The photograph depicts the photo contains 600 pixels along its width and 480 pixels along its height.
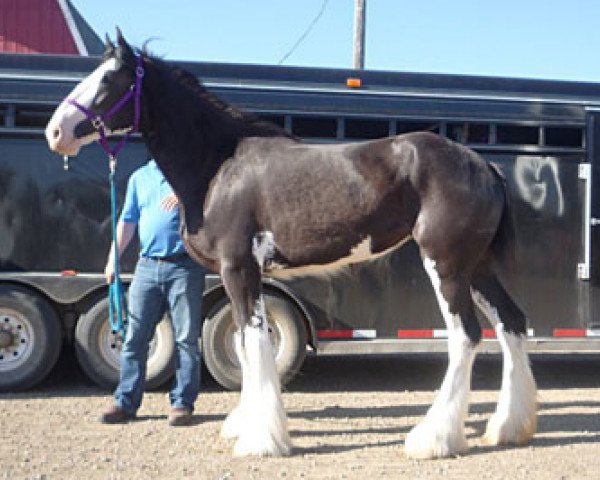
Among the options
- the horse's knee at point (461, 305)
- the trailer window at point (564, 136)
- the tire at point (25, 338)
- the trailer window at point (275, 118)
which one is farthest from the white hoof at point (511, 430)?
the tire at point (25, 338)

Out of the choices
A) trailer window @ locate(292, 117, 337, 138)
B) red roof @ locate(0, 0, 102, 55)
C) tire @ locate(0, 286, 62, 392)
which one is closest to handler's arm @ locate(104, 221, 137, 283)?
tire @ locate(0, 286, 62, 392)

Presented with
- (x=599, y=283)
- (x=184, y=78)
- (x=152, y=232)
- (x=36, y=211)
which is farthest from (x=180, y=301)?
(x=599, y=283)

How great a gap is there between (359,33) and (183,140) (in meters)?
11.7

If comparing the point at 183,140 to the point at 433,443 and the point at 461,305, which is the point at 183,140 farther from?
the point at 433,443

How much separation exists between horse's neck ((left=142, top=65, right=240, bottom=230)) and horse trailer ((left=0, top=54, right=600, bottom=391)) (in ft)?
6.05

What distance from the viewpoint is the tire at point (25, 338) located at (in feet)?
23.4

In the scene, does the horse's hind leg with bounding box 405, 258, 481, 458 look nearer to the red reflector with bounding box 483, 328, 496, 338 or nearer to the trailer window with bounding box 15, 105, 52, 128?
the red reflector with bounding box 483, 328, 496, 338

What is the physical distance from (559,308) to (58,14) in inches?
402

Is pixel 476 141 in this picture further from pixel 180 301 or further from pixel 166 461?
pixel 166 461

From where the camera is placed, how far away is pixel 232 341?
7320mm

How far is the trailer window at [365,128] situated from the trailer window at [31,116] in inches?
105

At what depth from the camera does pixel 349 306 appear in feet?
24.1

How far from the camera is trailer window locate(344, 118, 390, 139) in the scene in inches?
293

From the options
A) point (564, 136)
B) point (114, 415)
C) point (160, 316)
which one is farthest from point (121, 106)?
point (564, 136)
